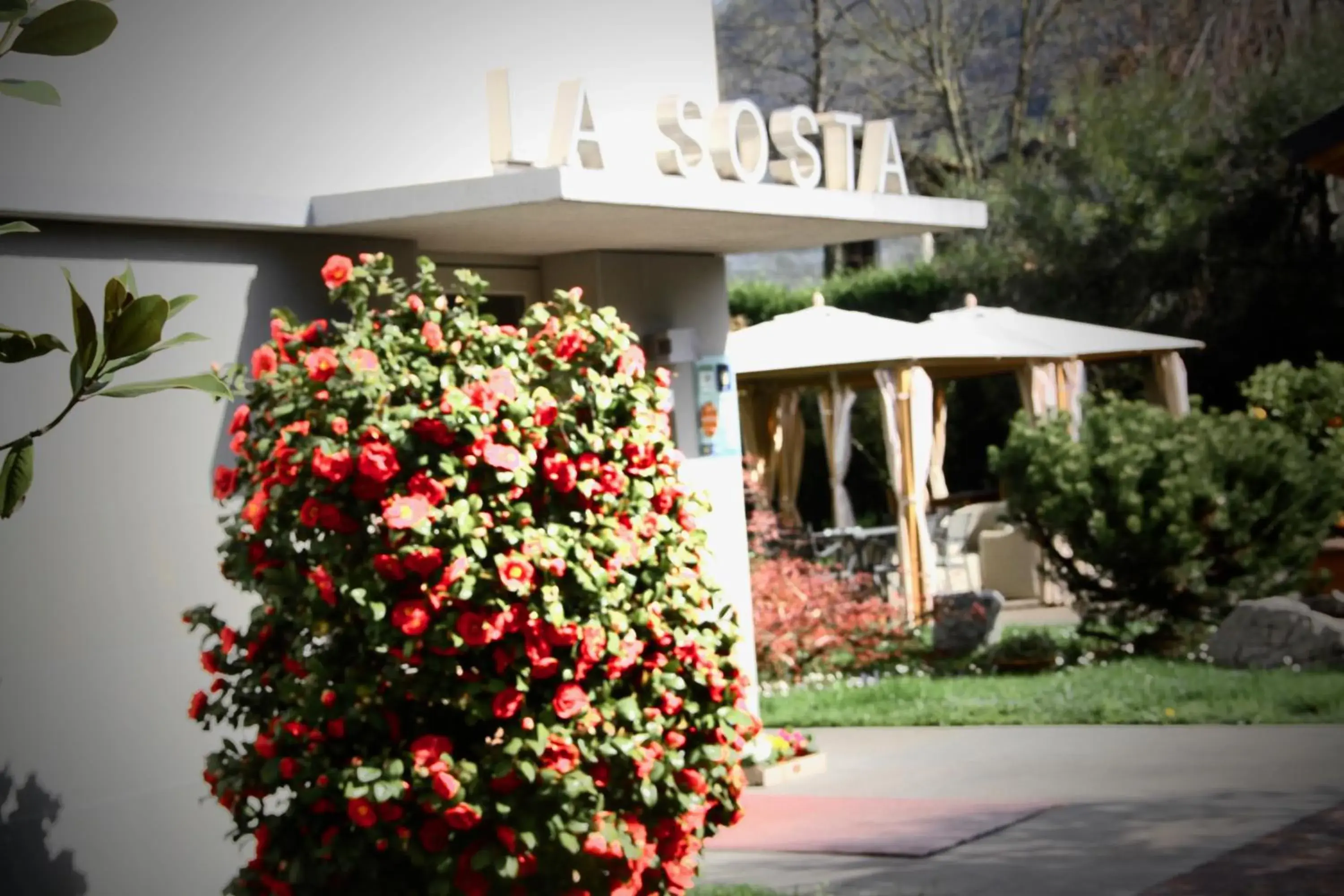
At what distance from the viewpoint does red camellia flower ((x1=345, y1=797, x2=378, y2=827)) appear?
522cm

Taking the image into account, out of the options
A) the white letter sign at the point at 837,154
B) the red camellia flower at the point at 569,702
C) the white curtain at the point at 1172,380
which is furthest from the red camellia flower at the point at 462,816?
the white curtain at the point at 1172,380

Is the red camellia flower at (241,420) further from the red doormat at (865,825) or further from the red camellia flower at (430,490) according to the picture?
the red doormat at (865,825)

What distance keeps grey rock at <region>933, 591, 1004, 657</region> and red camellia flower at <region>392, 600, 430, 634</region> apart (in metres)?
9.31

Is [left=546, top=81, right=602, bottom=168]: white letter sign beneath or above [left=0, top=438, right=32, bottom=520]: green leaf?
above

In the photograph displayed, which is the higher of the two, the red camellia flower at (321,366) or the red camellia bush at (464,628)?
the red camellia flower at (321,366)

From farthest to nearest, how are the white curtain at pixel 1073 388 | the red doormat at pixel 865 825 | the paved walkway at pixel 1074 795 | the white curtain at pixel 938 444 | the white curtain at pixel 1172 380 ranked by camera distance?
1. the white curtain at pixel 1172 380
2. the white curtain at pixel 938 444
3. the white curtain at pixel 1073 388
4. the red doormat at pixel 865 825
5. the paved walkway at pixel 1074 795

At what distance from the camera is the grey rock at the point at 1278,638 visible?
12375 millimetres

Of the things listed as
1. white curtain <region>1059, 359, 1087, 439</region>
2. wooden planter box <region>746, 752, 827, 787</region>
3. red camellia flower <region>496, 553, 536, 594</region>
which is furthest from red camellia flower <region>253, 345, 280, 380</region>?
white curtain <region>1059, 359, 1087, 439</region>

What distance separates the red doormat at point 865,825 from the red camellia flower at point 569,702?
102 inches

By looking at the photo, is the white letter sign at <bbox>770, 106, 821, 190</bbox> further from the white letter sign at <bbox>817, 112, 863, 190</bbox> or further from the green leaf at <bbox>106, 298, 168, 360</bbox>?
the green leaf at <bbox>106, 298, 168, 360</bbox>

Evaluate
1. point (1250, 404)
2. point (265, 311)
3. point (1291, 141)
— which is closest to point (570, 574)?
point (265, 311)

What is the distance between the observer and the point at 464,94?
27.3 feet

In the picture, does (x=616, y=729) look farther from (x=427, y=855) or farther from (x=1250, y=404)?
(x=1250, y=404)

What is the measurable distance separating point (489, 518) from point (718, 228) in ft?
12.5
